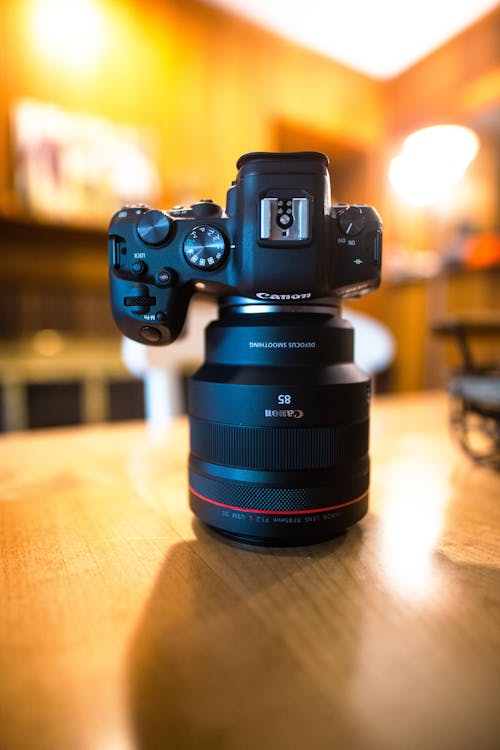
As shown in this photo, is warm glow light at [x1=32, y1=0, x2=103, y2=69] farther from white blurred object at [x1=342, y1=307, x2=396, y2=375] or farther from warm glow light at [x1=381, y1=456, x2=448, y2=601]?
warm glow light at [x1=381, y1=456, x2=448, y2=601]

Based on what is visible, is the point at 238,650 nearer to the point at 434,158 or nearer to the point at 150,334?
the point at 150,334

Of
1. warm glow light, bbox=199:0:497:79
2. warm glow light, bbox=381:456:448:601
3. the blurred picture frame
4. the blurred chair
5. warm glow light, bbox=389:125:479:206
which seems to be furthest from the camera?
warm glow light, bbox=199:0:497:79

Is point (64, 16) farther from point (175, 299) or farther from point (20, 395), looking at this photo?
point (175, 299)

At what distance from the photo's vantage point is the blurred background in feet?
4.50

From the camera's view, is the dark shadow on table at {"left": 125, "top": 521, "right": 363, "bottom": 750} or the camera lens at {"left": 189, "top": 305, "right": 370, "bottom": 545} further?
the camera lens at {"left": 189, "top": 305, "right": 370, "bottom": 545}

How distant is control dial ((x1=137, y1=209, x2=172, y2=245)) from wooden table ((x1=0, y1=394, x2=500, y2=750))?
0.64ft

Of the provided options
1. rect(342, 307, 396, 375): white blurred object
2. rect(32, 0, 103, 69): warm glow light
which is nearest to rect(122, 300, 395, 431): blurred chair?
rect(342, 307, 396, 375): white blurred object

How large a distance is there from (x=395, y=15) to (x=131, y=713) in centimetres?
207

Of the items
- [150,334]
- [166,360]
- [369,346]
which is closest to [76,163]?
[166,360]

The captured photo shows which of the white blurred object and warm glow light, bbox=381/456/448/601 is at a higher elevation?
the white blurred object

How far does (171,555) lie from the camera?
0.95 ft

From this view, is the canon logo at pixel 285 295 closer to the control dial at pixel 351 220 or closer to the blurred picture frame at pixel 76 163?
the control dial at pixel 351 220

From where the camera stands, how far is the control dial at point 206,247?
0.93 feet

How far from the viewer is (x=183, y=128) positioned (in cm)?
165
